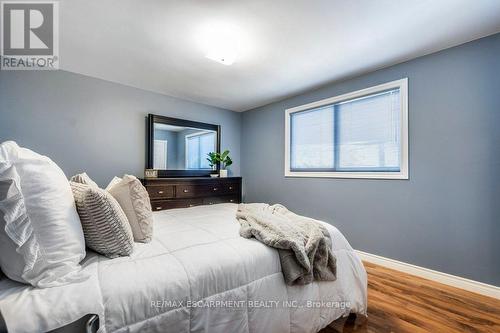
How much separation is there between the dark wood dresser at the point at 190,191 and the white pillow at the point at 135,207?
6.40 ft

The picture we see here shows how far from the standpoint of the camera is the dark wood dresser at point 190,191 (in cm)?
329

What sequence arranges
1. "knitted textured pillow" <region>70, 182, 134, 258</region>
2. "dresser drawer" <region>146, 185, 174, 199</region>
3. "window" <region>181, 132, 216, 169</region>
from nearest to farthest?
"knitted textured pillow" <region>70, 182, 134, 258</region>, "dresser drawer" <region>146, 185, 174, 199</region>, "window" <region>181, 132, 216, 169</region>

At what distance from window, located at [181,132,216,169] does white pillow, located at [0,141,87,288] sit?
9.67 feet

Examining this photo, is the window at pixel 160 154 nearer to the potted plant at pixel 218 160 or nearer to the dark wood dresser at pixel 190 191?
the dark wood dresser at pixel 190 191

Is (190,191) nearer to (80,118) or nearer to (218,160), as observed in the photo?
(218,160)

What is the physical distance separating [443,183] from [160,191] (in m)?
3.38

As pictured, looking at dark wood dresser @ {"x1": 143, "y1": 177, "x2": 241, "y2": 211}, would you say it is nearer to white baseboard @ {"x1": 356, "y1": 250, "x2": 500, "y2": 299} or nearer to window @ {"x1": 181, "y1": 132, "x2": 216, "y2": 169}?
window @ {"x1": 181, "y1": 132, "x2": 216, "y2": 169}

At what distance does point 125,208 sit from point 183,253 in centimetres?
46

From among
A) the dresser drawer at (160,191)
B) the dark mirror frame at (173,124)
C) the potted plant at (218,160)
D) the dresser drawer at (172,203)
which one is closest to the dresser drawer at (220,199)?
the dresser drawer at (172,203)

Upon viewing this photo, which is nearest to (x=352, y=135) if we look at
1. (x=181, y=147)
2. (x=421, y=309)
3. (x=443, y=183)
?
(x=443, y=183)

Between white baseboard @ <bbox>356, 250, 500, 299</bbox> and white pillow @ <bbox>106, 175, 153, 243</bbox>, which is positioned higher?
white pillow @ <bbox>106, 175, 153, 243</bbox>

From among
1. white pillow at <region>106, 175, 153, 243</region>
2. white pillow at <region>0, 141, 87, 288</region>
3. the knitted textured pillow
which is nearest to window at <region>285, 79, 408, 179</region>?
white pillow at <region>106, 175, 153, 243</region>

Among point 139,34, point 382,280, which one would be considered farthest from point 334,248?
point 139,34

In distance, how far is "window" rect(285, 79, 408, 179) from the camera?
266cm
